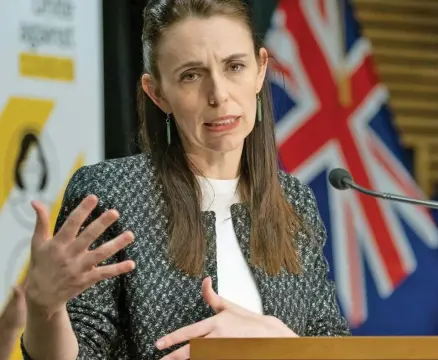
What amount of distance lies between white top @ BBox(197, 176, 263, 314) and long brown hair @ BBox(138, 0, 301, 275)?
3 centimetres

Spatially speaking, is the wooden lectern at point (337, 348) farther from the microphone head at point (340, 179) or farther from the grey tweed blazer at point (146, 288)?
the microphone head at point (340, 179)

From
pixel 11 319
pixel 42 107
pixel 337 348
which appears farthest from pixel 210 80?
pixel 42 107

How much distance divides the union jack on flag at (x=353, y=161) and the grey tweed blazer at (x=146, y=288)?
1.69 metres

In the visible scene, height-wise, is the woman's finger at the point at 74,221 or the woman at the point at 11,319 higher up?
the woman's finger at the point at 74,221

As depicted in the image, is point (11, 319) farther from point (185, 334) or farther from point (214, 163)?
point (214, 163)

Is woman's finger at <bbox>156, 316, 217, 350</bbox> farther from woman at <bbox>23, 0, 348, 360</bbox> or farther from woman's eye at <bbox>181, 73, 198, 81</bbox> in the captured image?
woman's eye at <bbox>181, 73, 198, 81</bbox>

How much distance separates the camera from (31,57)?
121 inches

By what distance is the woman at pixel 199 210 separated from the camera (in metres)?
1.89

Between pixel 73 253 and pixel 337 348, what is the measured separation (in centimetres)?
45

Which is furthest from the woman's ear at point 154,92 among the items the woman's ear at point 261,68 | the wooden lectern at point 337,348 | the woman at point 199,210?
the wooden lectern at point 337,348

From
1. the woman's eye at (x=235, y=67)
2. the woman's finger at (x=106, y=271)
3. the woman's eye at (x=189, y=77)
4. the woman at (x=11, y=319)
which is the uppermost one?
the woman's eye at (x=235, y=67)

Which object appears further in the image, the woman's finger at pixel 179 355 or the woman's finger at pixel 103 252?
the woman's finger at pixel 179 355

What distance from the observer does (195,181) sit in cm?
207

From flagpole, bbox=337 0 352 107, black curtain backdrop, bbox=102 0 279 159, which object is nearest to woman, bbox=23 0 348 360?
black curtain backdrop, bbox=102 0 279 159
